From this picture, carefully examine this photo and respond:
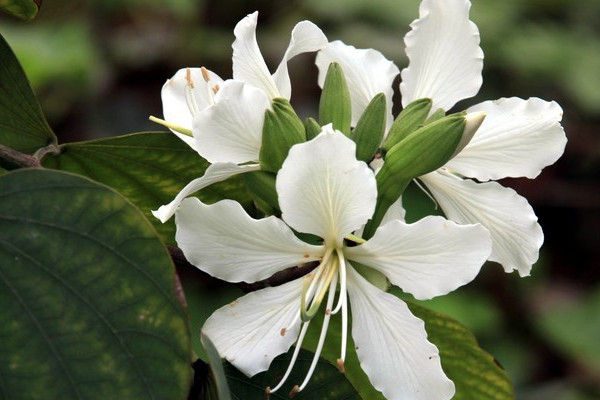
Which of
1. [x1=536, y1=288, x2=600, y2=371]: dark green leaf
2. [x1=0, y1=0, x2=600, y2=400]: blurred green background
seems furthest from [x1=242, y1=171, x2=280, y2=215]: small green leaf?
[x1=536, y1=288, x2=600, y2=371]: dark green leaf

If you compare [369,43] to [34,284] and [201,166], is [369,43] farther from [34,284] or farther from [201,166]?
[34,284]

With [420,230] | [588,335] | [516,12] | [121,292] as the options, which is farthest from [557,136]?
[516,12]

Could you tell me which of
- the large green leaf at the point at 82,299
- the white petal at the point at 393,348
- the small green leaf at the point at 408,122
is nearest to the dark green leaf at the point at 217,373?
the large green leaf at the point at 82,299

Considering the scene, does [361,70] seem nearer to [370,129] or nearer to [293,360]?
[370,129]

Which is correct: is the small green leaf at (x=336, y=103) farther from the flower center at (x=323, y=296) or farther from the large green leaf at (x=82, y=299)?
the large green leaf at (x=82, y=299)

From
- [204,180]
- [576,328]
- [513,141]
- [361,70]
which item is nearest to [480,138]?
[513,141]
